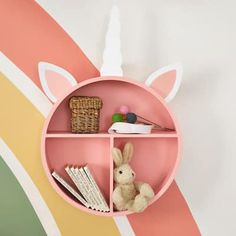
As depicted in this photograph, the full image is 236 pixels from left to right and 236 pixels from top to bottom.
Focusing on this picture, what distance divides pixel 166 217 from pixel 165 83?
57cm

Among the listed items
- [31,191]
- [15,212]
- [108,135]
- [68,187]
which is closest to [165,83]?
[108,135]

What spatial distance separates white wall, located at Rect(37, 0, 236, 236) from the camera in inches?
62.7

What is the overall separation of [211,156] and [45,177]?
2.26ft

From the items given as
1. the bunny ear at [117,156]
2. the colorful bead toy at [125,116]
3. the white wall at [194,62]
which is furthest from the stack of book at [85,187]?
the white wall at [194,62]

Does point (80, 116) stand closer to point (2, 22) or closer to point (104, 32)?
point (104, 32)

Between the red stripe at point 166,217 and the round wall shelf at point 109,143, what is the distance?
9 cm

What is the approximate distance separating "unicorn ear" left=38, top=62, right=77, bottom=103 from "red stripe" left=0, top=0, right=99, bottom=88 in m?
0.10

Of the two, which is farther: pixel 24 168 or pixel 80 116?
pixel 24 168

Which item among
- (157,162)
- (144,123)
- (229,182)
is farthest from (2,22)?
(229,182)

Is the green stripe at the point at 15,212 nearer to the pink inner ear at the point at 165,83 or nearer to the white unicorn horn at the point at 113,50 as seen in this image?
the white unicorn horn at the point at 113,50

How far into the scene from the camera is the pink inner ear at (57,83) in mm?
1480

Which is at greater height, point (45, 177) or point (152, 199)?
point (45, 177)

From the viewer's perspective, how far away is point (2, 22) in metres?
1.56

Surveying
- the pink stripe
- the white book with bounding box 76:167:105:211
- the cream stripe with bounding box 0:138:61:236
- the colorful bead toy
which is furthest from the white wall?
the cream stripe with bounding box 0:138:61:236
